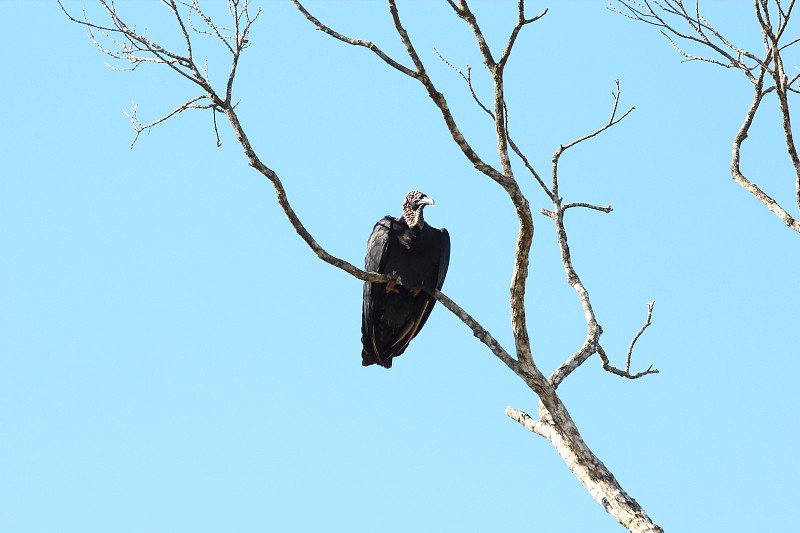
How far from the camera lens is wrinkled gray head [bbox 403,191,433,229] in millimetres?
6055

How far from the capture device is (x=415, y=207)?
6.15 m

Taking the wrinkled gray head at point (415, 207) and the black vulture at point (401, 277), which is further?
the wrinkled gray head at point (415, 207)

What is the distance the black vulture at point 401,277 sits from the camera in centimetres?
592

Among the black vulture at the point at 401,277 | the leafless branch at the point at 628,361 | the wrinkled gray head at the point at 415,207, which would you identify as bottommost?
the leafless branch at the point at 628,361

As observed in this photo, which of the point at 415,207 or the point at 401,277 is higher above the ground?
the point at 415,207

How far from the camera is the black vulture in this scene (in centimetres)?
592

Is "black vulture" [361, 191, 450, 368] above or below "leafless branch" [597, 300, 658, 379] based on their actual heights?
above

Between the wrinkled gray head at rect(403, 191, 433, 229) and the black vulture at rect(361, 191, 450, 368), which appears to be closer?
the black vulture at rect(361, 191, 450, 368)

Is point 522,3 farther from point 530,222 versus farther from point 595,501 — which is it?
point 595,501

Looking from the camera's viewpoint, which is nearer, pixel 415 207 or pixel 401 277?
pixel 401 277

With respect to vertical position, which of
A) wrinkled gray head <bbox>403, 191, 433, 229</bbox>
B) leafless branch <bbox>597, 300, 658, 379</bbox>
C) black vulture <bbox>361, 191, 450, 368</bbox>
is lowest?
leafless branch <bbox>597, 300, 658, 379</bbox>

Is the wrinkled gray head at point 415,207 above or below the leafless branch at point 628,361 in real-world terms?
above

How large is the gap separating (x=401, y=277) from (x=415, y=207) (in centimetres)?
56

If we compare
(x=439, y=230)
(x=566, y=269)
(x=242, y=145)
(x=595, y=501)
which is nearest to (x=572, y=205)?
(x=566, y=269)
